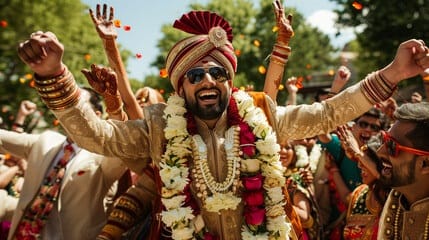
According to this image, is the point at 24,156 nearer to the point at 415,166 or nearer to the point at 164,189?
the point at 164,189

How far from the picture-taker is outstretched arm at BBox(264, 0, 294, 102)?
3.95 meters

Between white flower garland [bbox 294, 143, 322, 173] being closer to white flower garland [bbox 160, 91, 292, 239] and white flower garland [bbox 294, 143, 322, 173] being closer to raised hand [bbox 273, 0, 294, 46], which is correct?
raised hand [bbox 273, 0, 294, 46]

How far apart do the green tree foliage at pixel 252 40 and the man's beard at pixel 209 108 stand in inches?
809

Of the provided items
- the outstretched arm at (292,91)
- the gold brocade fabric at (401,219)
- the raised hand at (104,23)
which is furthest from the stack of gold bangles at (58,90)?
the outstretched arm at (292,91)

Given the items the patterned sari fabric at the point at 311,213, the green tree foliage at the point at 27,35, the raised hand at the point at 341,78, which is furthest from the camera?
the green tree foliage at the point at 27,35

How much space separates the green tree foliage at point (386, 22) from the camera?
14469mm

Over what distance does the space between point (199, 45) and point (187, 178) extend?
2.67 ft

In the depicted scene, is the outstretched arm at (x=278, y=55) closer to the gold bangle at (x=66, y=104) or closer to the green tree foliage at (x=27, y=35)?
the gold bangle at (x=66, y=104)

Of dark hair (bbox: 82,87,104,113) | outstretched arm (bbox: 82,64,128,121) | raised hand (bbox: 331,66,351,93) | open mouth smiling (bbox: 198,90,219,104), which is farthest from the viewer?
dark hair (bbox: 82,87,104,113)

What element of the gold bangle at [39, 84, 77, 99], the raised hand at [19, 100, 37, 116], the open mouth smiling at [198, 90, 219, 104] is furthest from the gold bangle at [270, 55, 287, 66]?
the raised hand at [19, 100, 37, 116]

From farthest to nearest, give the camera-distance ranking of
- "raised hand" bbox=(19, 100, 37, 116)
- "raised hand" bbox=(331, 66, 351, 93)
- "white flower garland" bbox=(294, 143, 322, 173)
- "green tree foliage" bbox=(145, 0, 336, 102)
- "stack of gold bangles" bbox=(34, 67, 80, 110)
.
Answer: "green tree foliage" bbox=(145, 0, 336, 102) < "raised hand" bbox=(19, 100, 37, 116) < "white flower garland" bbox=(294, 143, 322, 173) < "raised hand" bbox=(331, 66, 351, 93) < "stack of gold bangles" bbox=(34, 67, 80, 110)

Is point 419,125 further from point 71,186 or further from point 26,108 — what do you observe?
point 26,108

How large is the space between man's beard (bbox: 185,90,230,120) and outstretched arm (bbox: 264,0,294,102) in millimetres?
836

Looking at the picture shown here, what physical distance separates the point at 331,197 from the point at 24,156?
9.91 ft
